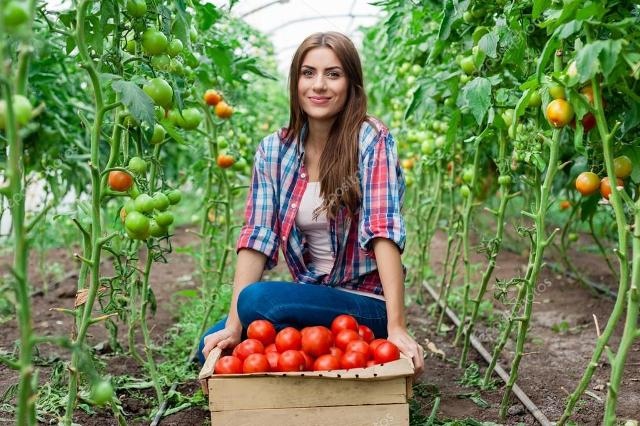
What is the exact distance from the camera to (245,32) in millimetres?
3586

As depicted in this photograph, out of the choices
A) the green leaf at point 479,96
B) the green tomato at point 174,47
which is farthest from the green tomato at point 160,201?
the green leaf at point 479,96

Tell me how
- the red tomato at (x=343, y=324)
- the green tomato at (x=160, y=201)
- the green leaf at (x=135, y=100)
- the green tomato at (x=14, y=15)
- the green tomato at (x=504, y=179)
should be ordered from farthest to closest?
1. the green tomato at (x=504, y=179)
2. the red tomato at (x=343, y=324)
3. the green tomato at (x=160, y=201)
4. the green leaf at (x=135, y=100)
5. the green tomato at (x=14, y=15)

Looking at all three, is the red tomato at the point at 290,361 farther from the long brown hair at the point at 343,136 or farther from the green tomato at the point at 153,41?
the green tomato at the point at 153,41

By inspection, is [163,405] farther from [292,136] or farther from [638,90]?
[638,90]

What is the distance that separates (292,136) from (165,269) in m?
2.77

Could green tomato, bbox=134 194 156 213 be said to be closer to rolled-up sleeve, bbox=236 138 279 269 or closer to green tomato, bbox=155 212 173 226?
green tomato, bbox=155 212 173 226

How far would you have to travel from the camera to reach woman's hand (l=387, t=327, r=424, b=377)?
6.58 feet

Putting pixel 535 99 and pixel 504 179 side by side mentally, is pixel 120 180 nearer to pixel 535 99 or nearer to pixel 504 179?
pixel 535 99

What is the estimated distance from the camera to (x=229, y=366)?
1965 mm

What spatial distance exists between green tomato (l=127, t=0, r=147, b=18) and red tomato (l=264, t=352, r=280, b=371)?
3.18 ft

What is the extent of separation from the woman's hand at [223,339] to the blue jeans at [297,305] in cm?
4

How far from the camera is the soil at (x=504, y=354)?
2377 millimetres

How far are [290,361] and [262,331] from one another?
0.24 meters

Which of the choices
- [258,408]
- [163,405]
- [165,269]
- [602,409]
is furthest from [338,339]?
[165,269]
